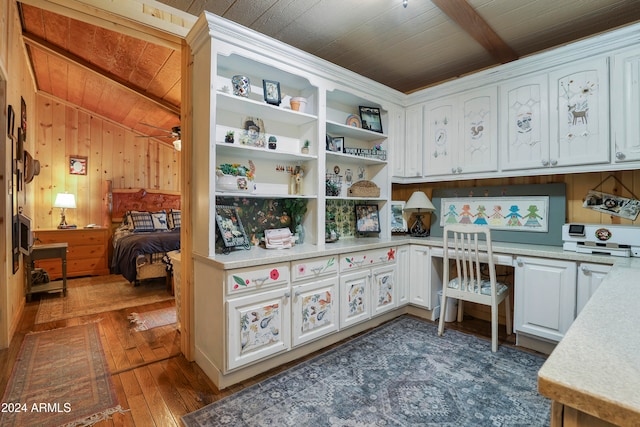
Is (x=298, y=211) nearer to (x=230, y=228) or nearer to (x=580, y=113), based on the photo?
(x=230, y=228)

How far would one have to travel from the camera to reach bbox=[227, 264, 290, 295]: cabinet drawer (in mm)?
1911

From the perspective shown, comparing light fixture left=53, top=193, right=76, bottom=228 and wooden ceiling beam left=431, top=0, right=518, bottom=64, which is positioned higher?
wooden ceiling beam left=431, top=0, right=518, bottom=64

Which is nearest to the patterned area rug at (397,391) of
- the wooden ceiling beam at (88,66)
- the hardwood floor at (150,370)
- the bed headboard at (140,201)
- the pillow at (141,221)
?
the hardwood floor at (150,370)

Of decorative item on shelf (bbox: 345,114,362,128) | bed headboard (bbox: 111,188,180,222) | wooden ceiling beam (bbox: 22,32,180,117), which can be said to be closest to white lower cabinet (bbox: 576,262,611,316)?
decorative item on shelf (bbox: 345,114,362,128)

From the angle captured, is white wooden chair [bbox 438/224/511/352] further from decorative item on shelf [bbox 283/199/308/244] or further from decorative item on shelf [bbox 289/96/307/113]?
decorative item on shelf [bbox 289/96/307/113]

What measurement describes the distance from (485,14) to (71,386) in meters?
3.80

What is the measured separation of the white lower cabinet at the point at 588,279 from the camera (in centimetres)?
212

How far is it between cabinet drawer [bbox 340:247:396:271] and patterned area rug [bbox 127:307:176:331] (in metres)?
1.87

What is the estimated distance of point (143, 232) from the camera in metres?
5.11

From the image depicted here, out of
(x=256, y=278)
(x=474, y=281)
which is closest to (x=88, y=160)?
(x=256, y=278)

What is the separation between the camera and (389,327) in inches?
114

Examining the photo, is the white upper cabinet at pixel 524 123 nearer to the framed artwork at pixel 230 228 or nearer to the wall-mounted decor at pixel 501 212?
the wall-mounted decor at pixel 501 212

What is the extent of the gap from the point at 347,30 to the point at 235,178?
1506 millimetres

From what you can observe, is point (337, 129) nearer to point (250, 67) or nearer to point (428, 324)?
point (250, 67)
